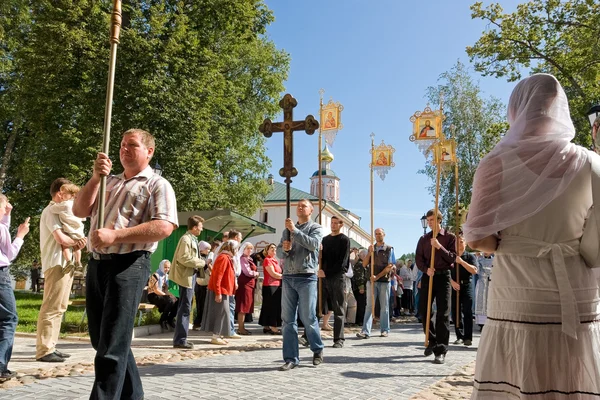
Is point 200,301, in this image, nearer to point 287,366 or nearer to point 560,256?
point 287,366

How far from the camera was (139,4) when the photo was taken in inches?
877

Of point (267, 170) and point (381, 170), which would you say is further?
point (267, 170)

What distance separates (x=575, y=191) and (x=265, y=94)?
28.7 meters

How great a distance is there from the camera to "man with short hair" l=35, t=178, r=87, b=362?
7.01m

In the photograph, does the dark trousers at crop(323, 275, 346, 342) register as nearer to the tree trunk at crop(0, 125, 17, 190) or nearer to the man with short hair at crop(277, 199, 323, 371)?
the man with short hair at crop(277, 199, 323, 371)

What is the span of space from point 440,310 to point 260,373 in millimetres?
2922

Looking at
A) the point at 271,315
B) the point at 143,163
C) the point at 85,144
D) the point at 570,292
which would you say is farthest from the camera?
the point at 85,144

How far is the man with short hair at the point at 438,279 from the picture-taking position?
26.4ft

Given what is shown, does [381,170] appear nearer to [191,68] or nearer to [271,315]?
[271,315]

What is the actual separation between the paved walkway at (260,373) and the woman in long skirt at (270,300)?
268cm

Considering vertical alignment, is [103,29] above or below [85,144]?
above

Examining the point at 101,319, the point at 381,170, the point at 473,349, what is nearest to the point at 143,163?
the point at 101,319

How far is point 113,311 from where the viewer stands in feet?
11.9

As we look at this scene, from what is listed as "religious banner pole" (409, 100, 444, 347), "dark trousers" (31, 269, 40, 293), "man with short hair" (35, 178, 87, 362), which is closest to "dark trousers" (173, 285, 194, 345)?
"man with short hair" (35, 178, 87, 362)
